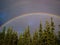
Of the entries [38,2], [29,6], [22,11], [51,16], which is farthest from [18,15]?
[51,16]

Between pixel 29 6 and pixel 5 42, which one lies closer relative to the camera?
pixel 5 42

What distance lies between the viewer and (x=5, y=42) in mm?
1499

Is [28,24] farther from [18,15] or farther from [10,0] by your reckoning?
[10,0]

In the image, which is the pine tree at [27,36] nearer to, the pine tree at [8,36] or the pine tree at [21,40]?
the pine tree at [21,40]

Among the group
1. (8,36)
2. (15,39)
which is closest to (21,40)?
(15,39)

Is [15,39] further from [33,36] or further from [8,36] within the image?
[33,36]

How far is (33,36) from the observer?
1.46 m

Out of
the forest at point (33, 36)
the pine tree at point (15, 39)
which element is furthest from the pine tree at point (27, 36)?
the pine tree at point (15, 39)

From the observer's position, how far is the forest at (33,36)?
140 centimetres

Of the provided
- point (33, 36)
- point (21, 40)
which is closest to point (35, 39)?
point (33, 36)

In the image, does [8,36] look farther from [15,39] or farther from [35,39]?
[35,39]

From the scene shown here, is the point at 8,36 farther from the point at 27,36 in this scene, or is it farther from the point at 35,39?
the point at 35,39

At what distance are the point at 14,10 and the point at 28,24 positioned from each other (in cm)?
29

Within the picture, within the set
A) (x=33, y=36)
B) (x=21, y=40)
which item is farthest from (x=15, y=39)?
(x=33, y=36)
